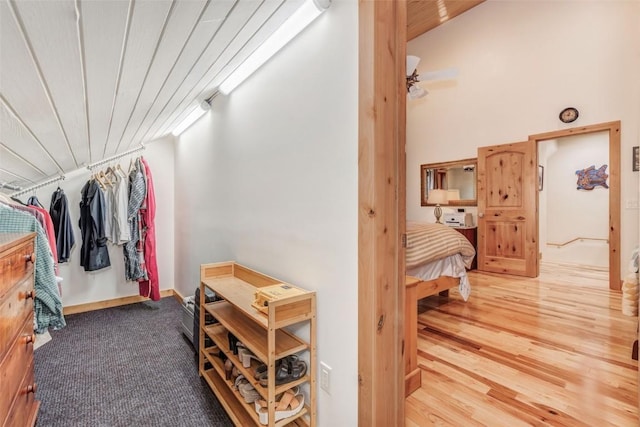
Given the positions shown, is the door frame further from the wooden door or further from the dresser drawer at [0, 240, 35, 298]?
the dresser drawer at [0, 240, 35, 298]

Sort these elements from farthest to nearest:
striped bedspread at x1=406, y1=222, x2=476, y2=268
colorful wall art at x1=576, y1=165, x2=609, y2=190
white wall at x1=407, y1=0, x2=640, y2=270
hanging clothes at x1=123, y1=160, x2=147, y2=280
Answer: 1. colorful wall art at x1=576, y1=165, x2=609, y2=190
2. white wall at x1=407, y1=0, x2=640, y2=270
3. hanging clothes at x1=123, y1=160, x2=147, y2=280
4. striped bedspread at x1=406, y1=222, x2=476, y2=268

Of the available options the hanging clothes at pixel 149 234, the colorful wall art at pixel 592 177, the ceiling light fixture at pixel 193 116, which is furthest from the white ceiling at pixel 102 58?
the colorful wall art at pixel 592 177

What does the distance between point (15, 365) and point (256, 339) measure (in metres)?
0.91

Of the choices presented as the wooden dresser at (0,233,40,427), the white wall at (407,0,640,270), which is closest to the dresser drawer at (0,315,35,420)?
the wooden dresser at (0,233,40,427)

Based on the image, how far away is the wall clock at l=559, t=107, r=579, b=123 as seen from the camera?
3742mm

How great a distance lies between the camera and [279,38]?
5.24 ft

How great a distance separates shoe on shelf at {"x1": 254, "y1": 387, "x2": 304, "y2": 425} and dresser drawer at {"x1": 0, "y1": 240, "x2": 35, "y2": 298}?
110 cm

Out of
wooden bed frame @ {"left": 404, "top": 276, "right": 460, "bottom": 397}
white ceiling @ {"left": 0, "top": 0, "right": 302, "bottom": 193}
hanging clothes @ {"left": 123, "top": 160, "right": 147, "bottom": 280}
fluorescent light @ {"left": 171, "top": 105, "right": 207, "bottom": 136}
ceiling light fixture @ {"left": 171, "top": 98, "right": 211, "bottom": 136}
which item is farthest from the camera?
hanging clothes @ {"left": 123, "top": 160, "right": 147, "bottom": 280}

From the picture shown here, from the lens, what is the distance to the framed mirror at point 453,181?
501cm

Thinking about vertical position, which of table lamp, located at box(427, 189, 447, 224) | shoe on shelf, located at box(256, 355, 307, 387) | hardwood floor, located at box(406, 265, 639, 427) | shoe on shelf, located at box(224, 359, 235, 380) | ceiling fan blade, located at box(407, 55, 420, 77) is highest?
ceiling fan blade, located at box(407, 55, 420, 77)

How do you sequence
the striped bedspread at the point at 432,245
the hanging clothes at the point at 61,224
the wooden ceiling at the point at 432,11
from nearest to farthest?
the striped bedspread at the point at 432,245 < the hanging clothes at the point at 61,224 < the wooden ceiling at the point at 432,11

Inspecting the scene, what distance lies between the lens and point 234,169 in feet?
7.47

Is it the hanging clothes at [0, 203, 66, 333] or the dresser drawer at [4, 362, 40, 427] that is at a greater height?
the hanging clothes at [0, 203, 66, 333]

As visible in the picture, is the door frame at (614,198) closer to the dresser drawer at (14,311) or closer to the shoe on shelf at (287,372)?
the shoe on shelf at (287,372)
